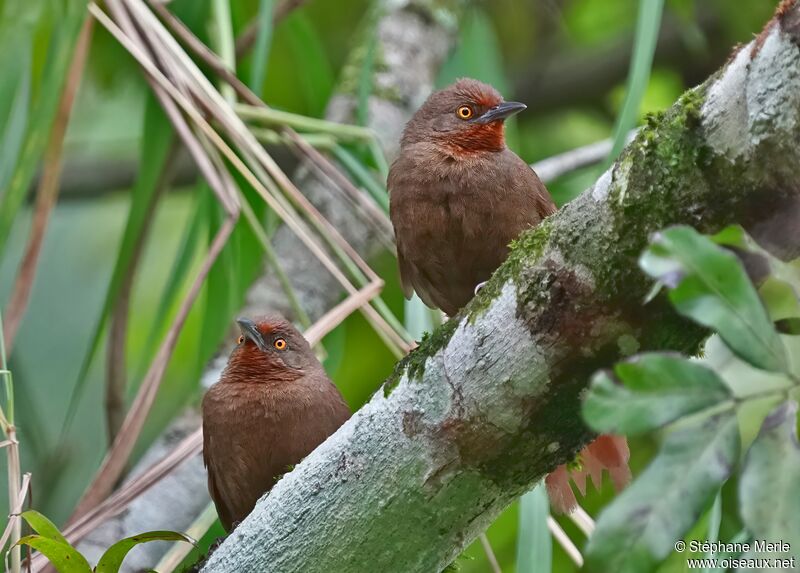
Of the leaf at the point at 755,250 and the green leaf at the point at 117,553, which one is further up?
the green leaf at the point at 117,553

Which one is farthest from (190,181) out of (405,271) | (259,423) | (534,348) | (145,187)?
(534,348)

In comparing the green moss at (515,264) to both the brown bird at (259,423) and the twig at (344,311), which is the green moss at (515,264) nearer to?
the brown bird at (259,423)

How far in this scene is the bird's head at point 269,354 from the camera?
4.24 m

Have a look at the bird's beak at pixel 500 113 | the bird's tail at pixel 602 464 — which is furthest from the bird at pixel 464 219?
the bird's beak at pixel 500 113

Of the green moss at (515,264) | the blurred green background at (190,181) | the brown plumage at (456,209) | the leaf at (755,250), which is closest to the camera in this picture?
the leaf at (755,250)

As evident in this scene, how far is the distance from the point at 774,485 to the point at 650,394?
0.71 feet

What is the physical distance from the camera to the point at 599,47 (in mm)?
7680

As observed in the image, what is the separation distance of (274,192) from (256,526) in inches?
73.9

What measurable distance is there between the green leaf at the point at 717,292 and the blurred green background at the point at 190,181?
3185 millimetres

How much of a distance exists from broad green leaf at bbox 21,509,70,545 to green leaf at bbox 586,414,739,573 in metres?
1.84

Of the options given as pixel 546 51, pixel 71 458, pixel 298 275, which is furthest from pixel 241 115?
pixel 546 51

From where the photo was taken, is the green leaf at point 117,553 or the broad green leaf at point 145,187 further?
the broad green leaf at point 145,187

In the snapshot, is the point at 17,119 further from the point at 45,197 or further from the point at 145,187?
the point at 145,187

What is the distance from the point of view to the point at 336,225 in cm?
628
